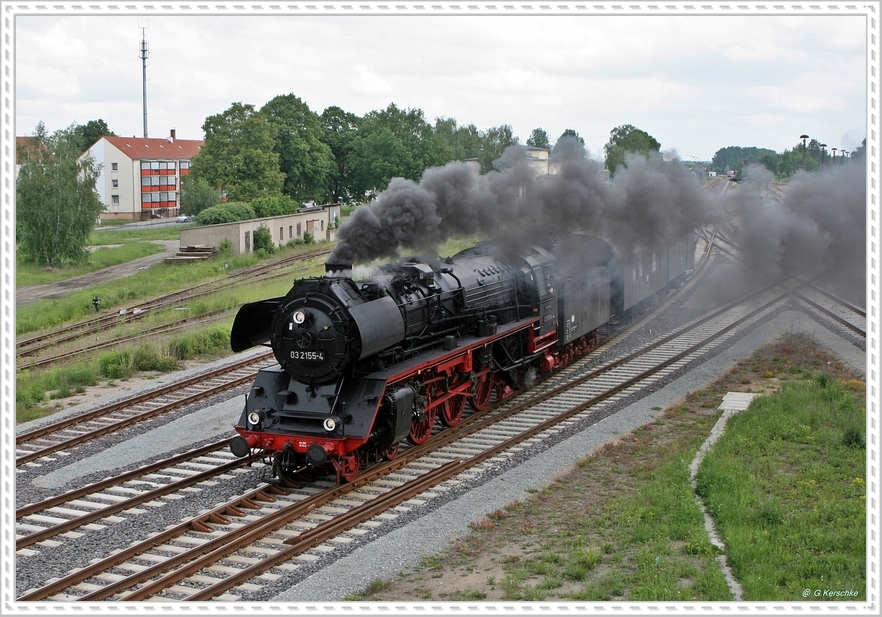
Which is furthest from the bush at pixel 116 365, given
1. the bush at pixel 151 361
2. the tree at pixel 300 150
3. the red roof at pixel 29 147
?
the tree at pixel 300 150

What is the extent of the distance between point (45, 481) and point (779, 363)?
18.0 meters

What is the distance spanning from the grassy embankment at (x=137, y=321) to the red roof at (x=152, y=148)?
19.3 metres

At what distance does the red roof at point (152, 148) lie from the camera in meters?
71.4

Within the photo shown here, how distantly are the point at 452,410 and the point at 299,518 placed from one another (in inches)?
213

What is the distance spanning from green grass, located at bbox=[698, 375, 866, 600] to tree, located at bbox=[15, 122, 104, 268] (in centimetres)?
3654

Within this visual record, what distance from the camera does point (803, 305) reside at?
31.2 metres

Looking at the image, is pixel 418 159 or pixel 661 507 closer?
pixel 661 507

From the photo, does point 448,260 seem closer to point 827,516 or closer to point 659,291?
point 827,516

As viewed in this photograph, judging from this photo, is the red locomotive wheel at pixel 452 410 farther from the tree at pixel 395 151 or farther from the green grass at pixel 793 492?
the tree at pixel 395 151

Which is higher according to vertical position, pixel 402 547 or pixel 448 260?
pixel 448 260

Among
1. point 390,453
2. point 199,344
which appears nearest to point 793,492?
point 390,453

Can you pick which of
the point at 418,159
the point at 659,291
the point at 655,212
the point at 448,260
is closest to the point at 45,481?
the point at 448,260

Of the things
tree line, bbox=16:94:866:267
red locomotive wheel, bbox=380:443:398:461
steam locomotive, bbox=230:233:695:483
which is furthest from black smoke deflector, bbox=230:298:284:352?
tree line, bbox=16:94:866:267

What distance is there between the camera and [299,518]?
12.0 metres
